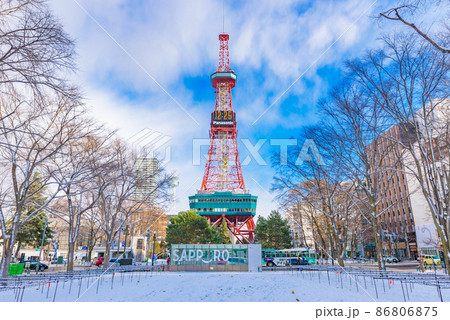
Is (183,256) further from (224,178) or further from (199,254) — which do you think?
(224,178)

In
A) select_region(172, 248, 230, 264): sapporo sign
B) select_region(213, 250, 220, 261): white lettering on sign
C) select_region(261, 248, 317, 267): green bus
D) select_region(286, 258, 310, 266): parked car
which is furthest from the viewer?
select_region(261, 248, 317, 267): green bus

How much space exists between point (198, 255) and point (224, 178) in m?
51.8

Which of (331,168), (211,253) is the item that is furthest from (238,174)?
(331,168)

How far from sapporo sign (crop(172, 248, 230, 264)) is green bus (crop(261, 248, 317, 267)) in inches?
502

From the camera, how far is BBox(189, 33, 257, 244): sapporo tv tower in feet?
232

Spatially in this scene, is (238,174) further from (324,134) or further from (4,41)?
(4,41)

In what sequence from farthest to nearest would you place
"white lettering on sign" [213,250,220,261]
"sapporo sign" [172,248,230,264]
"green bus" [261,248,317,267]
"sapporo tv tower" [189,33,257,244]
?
"sapporo tv tower" [189,33,257,244] → "green bus" [261,248,317,267] → "white lettering on sign" [213,250,220,261] → "sapporo sign" [172,248,230,264]

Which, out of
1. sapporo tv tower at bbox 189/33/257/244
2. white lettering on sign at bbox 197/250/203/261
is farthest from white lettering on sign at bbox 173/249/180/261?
sapporo tv tower at bbox 189/33/257/244

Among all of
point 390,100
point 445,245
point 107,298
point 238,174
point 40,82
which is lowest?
point 107,298

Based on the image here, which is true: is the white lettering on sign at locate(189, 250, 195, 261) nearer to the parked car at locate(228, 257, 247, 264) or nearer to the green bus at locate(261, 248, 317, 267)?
the parked car at locate(228, 257, 247, 264)

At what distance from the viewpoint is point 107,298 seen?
9836 mm

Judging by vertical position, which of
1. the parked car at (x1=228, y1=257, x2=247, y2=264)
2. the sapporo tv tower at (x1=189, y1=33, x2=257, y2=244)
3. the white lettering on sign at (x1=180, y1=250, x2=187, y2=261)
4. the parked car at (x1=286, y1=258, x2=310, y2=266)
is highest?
the sapporo tv tower at (x1=189, y1=33, x2=257, y2=244)

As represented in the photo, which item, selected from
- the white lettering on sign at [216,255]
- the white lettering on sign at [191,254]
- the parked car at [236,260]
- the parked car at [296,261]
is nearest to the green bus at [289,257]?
the parked car at [296,261]
